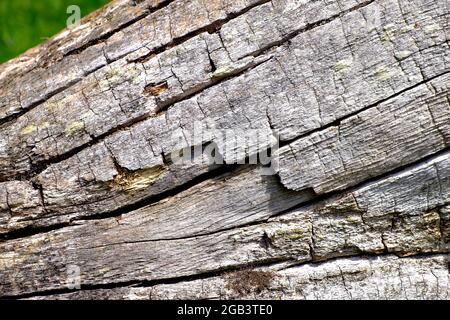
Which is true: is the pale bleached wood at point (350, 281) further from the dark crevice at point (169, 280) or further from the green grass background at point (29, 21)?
the green grass background at point (29, 21)

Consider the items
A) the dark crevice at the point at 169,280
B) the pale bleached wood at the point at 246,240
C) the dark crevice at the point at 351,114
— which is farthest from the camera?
the dark crevice at the point at 169,280

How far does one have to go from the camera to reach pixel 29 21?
18.1 feet

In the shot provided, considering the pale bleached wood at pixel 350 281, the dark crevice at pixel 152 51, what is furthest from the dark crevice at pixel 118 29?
the pale bleached wood at pixel 350 281

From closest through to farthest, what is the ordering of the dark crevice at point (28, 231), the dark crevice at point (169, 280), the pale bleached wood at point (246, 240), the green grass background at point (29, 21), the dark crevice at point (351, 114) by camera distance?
the dark crevice at point (351, 114) < the pale bleached wood at point (246, 240) < the dark crevice at point (169, 280) < the dark crevice at point (28, 231) < the green grass background at point (29, 21)

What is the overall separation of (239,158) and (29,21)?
3417mm

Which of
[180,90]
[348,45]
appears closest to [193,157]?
[180,90]

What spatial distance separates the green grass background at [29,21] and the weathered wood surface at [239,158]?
7.77 feet

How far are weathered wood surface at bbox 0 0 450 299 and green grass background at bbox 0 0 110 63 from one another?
2368 millimetres

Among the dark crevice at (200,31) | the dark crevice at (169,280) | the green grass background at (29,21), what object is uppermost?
the green grass background at (29,21)

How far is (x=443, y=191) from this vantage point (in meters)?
2.83

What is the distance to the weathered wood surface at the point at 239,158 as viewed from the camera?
278 cm

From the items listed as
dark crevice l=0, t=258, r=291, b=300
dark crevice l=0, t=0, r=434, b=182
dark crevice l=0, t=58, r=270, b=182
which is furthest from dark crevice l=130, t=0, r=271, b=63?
dark crevice l=0, t=258, r=291, b=300

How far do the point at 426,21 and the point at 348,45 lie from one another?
0.34 meters
